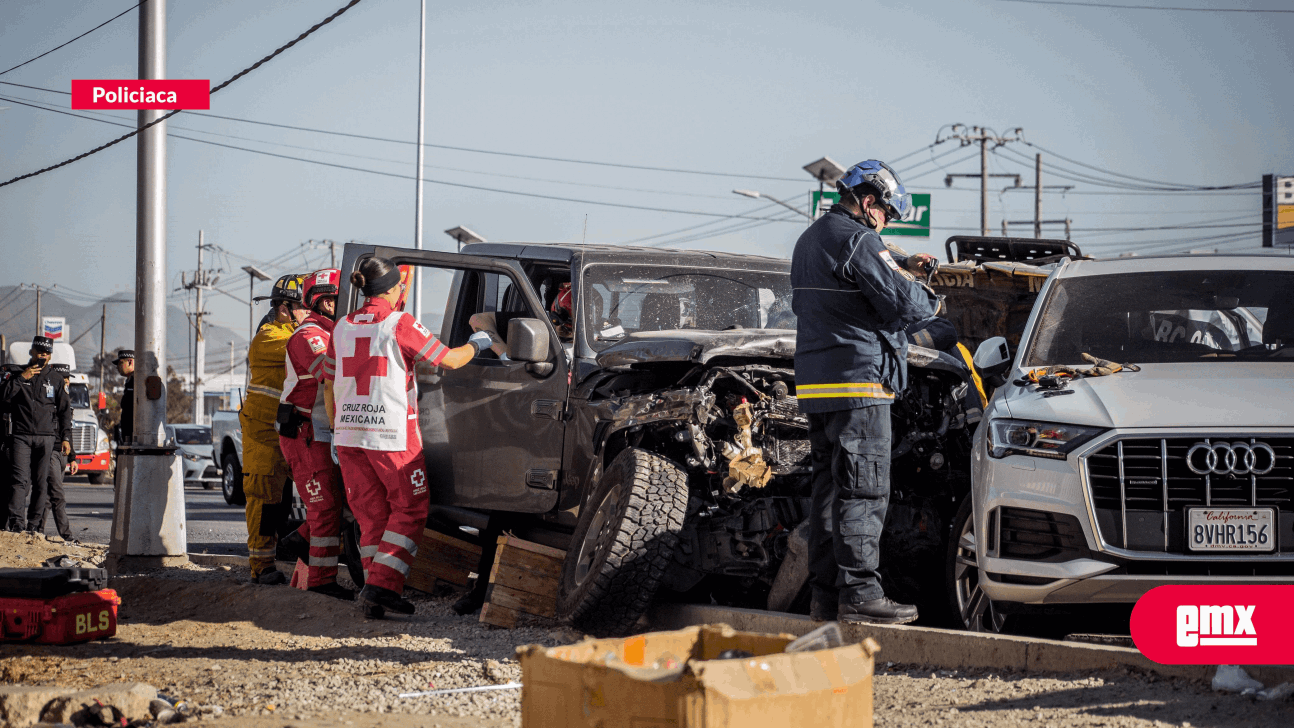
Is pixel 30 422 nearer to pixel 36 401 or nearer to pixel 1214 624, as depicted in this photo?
pixel 36 401

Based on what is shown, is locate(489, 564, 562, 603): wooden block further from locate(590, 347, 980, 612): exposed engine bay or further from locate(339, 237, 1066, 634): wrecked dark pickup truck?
locate(590, 347, 980, 612): exposed engine bay

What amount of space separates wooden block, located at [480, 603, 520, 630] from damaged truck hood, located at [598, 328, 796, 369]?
1327mm

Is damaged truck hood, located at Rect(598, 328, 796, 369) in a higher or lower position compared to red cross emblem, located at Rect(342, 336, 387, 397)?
higher

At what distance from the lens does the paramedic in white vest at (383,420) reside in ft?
21.1

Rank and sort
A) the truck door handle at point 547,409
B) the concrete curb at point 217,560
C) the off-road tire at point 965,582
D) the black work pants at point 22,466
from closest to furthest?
the off-road tire at point 965,582, the truck door handle at point 547,409, the concrete curb at point 217,560, the black work pants at point 22,466

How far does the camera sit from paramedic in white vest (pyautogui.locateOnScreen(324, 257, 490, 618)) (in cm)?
644

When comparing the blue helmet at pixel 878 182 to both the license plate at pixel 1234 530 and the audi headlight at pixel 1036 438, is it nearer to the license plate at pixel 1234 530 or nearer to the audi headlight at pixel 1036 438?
the audi headlight at pixel 1036 438

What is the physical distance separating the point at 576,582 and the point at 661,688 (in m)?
3.38

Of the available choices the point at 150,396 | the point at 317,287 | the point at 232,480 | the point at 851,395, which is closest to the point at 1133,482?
the point at 851,395

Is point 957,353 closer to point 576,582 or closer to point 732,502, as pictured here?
point 732,502

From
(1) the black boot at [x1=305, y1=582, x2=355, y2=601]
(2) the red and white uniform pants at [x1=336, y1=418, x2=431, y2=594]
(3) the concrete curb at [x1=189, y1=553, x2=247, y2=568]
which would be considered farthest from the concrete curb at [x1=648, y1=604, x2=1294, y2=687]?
(3) the concrete curb at [x1=189, y1=553, x2=247, y2=568]

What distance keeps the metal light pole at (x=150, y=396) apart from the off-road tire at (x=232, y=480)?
10068 mm

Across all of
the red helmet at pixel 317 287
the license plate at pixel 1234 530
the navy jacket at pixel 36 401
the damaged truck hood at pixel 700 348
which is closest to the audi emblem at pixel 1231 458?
the license plate at pixel 1234 530

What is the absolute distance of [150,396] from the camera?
9406 mm
